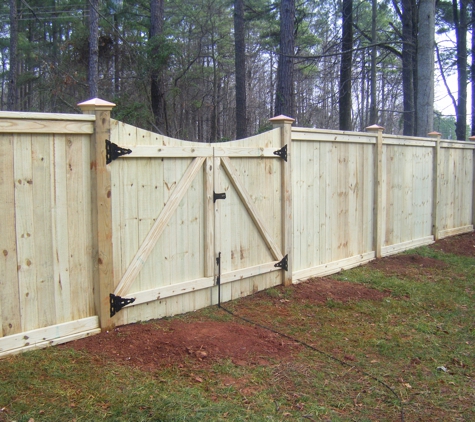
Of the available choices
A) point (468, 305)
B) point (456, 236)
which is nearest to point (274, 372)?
point (468, 305)

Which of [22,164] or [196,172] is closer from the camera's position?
[22,164]

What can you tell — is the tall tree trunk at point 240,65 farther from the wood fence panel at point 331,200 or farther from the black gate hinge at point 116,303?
the black gate hinge at point 116,303

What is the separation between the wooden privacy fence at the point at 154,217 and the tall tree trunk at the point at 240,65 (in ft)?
31.1

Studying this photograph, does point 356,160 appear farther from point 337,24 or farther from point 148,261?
point 337,24

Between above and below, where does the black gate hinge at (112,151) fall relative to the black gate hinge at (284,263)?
above

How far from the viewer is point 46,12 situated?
18.0m

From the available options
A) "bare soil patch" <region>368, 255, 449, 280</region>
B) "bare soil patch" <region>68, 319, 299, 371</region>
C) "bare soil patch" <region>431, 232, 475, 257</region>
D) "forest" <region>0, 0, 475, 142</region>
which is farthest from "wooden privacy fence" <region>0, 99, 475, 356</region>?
"forest" <region>0, 0, 475, 142</region>

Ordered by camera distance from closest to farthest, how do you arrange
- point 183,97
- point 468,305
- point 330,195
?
point 468,305
point 330,195
point 183,97

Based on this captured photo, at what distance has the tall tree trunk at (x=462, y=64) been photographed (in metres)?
17.4

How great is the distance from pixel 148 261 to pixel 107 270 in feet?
→ 1.48

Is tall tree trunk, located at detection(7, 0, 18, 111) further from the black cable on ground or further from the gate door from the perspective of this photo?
the black cable on ground

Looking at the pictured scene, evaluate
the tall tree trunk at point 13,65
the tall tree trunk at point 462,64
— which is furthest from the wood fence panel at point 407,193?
the tall tree trunk at point 13,65

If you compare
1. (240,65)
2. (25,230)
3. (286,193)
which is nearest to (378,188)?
(286,193)

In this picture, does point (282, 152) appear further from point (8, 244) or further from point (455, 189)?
point (455, 189)
